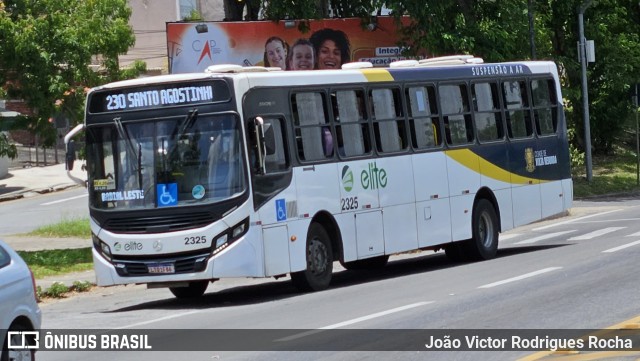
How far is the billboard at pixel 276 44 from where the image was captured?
32.4 m

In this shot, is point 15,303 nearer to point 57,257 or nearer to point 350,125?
point 350,125

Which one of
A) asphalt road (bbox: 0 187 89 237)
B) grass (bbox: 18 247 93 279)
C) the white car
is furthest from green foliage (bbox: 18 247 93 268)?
the white car

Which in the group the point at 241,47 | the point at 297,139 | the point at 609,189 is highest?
the point at 241,47

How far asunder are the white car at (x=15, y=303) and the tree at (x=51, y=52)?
1500cm

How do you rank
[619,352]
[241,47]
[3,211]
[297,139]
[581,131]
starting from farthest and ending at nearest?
[581,131], [3,211], [241,47], [297,139], [619,352]

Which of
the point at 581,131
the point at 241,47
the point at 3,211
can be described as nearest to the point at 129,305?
the point at 241,47

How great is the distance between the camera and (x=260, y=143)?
54.1 ft

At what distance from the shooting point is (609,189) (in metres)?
42.2

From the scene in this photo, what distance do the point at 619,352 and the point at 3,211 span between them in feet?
112

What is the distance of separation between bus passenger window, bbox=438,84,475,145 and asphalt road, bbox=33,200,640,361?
221 cm

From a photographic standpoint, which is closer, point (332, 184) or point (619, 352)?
point (619, 352)

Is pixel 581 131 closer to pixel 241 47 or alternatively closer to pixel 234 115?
pixel 241 47

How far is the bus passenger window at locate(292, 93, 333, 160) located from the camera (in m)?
17.7

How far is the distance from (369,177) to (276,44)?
15.0 meters
